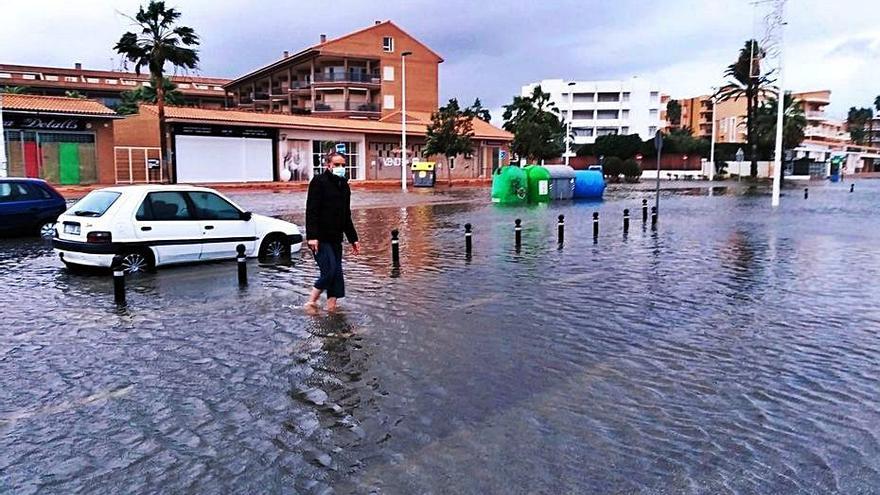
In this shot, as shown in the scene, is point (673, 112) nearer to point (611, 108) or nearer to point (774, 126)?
point (611, 108)

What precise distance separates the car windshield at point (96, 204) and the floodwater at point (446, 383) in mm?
1104

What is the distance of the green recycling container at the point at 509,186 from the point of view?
33.1m

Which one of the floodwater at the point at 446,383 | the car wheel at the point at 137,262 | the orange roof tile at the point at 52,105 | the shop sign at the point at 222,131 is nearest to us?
the floodwater at the point at 446,383

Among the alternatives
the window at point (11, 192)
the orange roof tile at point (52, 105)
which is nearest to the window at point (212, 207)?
the window at point (11, 192)

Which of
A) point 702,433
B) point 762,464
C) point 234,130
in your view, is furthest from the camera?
point 234,130

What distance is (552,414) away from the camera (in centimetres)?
539

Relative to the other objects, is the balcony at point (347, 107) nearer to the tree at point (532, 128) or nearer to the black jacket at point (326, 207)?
the tree at point (532, 128)

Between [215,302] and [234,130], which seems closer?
[215,302]

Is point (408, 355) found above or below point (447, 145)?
below

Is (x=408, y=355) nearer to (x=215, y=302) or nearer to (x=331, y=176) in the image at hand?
(x=331, y=176)

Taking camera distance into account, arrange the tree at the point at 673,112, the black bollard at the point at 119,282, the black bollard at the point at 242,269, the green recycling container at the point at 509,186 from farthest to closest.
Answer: the tree at the point at 673,112 < the green recycling container at the point at 509,186 < the black bollard at the point at 242,269 < the black bollard at the point at 119,282

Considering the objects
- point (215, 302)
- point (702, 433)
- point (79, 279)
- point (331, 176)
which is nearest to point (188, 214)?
point (79, 279)

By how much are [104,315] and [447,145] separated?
148 feet

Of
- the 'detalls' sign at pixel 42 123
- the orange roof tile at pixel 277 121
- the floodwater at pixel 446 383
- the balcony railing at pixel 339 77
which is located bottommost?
the floodwater at pixel 446 383
